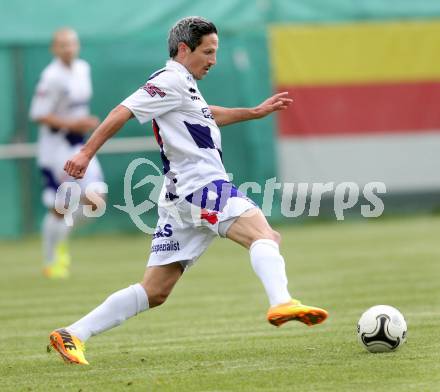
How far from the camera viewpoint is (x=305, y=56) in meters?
16.9

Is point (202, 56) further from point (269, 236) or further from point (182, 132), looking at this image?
point (269, 236)

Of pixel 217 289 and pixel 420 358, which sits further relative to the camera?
pixel 217 289

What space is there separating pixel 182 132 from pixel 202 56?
1.44 ft

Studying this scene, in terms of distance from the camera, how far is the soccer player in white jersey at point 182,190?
6156mm

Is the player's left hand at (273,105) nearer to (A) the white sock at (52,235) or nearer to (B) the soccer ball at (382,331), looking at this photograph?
(B) the soccer ball at (382,331)

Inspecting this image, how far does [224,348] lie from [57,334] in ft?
3.49

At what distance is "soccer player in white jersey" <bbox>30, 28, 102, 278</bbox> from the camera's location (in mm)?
12469

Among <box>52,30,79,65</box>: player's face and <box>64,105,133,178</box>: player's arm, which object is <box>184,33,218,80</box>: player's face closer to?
<box>64,105,133,178</box>: player's arm

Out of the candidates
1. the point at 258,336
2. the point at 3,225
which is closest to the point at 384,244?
the point at 3,225

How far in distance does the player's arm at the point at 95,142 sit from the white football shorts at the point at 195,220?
569 mm

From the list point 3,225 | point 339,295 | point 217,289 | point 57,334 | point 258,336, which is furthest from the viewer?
→ point 3,225

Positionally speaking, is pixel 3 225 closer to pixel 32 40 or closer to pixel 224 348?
pixel 32 40

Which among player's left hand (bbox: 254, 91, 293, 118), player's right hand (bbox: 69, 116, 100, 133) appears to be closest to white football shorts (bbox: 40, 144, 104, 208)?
player's right hand (bbox: 69, 116, 100, 133)

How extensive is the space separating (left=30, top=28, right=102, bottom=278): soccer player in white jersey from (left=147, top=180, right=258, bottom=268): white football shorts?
6.10 meters
